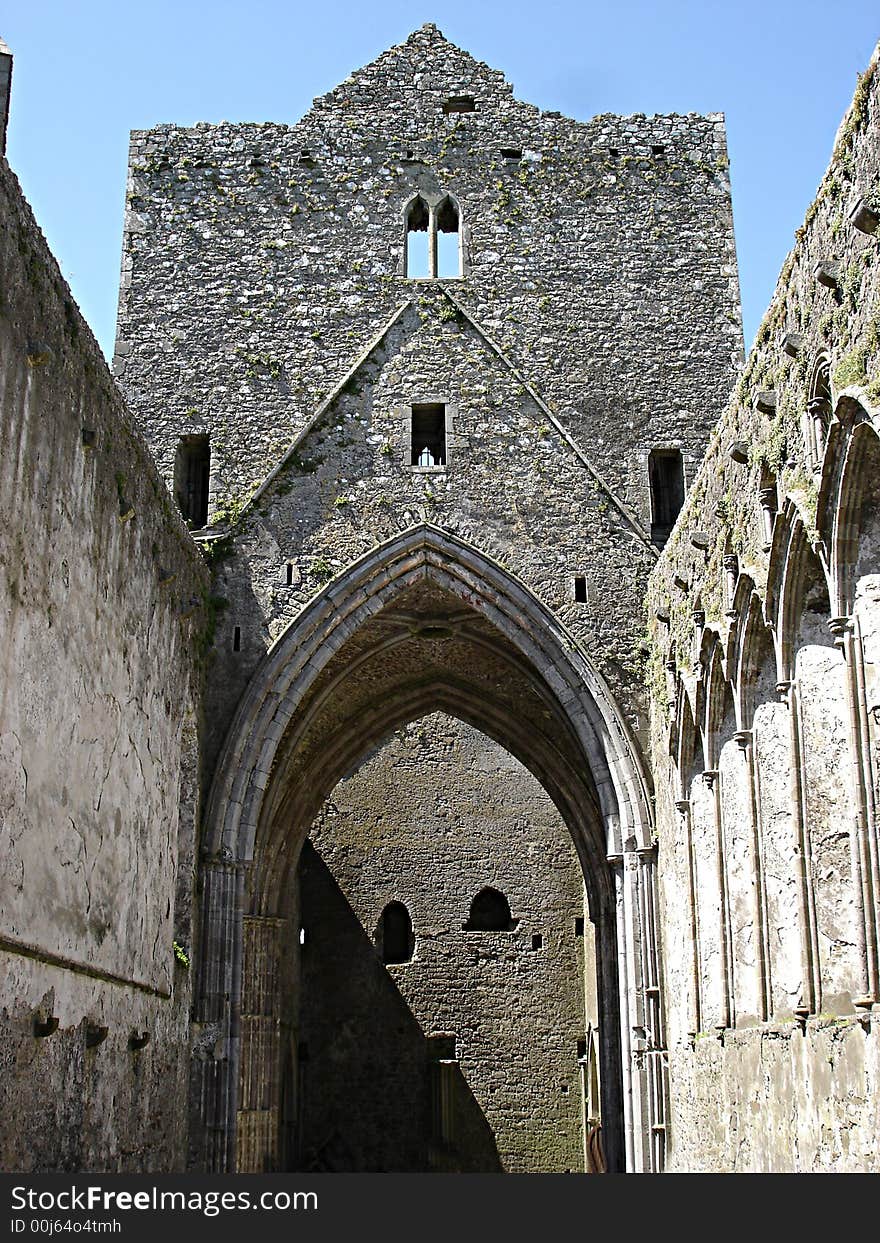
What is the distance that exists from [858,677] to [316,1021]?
13757 mm

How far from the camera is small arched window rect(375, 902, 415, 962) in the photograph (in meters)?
19.2

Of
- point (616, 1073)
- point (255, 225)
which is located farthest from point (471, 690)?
point (255, 225)

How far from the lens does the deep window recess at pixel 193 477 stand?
12469mm

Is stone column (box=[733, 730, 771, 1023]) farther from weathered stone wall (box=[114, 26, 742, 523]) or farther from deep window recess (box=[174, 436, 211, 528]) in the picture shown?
deep window recess (box=[174, 436, 211, 528])

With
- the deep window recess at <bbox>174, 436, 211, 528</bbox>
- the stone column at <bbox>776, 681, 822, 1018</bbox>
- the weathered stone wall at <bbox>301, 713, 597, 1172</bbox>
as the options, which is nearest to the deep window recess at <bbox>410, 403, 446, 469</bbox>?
the deep window recess at <bbox>174, 436, 211, 528</bbox>

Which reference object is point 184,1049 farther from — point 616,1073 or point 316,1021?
point 316,1021

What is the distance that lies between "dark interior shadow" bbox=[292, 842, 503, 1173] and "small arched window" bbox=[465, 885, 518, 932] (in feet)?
4.74

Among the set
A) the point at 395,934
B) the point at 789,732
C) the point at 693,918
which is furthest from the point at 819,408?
the point at 395,934

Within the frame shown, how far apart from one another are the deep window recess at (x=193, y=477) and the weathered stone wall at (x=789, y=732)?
14.2ft

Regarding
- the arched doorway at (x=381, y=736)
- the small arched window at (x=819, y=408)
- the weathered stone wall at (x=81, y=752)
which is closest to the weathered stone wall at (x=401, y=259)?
the arched doorway at (x=381, y=736)

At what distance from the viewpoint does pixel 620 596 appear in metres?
11.9

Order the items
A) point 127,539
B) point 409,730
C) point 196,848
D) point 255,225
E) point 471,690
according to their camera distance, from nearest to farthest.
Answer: point 127,539 < point 196,848 < point 255,225 < point 471,690 < point 409,730

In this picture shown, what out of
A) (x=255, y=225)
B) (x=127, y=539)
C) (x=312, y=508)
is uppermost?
(x=255, y=225)

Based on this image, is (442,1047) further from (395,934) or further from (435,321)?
(435,321)
